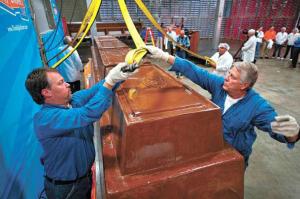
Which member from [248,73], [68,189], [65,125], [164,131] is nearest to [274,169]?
[248,73]

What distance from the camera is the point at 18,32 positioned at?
2.04 m

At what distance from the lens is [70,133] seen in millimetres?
1230

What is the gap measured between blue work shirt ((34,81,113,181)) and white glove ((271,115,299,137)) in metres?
1.09

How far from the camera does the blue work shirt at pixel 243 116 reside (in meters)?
1.39

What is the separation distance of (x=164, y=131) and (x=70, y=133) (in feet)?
2.20

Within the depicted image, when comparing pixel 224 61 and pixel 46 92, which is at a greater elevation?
pixel 46 92

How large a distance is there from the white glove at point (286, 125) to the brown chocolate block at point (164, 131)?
17.8 inches

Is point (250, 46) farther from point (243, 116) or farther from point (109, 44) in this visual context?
point (243, 116)

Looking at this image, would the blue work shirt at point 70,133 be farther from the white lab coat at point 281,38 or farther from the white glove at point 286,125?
the white lab coat at point 281,38

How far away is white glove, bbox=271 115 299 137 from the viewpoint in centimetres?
119

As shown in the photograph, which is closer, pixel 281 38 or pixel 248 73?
pixel 248 73

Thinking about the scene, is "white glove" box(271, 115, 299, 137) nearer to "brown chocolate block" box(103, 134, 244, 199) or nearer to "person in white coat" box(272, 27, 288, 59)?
"brown chocolate block" box(103, 134, 244, 199)

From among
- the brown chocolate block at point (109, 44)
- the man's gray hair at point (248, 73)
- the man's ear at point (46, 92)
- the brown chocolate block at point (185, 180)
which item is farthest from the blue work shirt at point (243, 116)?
the brown chocolate block at point (109, 44)

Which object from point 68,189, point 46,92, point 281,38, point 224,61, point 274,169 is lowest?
point 274,169
